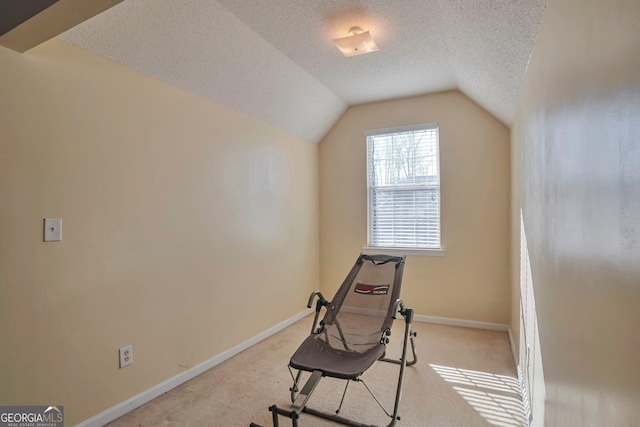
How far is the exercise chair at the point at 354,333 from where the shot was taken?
1994 millimetres

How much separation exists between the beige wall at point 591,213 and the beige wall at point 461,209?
230 cm

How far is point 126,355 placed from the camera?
89.1 inches

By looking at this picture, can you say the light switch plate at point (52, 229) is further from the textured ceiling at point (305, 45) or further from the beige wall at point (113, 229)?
the textured ceiling at point (305, 45)

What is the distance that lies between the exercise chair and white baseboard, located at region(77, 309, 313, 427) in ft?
2.61

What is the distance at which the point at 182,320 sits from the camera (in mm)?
2678

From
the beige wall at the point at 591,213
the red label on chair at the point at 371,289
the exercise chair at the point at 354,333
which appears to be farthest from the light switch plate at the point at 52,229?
the beige wall at the point at 591,213

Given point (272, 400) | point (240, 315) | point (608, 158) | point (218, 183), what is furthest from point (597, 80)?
point (240, 315)

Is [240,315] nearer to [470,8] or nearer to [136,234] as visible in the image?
[136,234]

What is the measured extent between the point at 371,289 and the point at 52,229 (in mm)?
2171

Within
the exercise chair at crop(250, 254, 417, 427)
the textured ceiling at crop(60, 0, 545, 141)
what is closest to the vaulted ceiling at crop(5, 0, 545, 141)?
the textured ceiling at crop(60, 0, 545, 141)

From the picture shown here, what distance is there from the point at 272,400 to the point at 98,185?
182 centimetres

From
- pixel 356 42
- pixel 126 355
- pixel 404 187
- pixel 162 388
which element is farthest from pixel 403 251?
pixel 126 355

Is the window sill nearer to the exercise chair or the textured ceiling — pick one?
the exercise chair

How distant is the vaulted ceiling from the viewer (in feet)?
6.81
